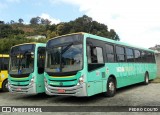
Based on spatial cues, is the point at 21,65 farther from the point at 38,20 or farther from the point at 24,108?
the point at 38,20

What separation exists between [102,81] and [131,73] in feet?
13.9

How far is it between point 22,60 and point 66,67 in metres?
2.90

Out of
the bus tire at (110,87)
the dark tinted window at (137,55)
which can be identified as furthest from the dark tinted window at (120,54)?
the dark tinted window at (137,55)

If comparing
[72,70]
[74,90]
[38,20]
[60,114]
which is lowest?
[60,114]

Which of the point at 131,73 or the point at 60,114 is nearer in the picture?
the point at 60,114

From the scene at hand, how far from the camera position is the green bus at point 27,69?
11.9 metres

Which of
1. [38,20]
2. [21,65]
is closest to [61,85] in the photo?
[21,65]

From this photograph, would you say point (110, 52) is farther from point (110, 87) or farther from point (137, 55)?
point (137, 55)

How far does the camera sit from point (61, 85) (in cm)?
1048

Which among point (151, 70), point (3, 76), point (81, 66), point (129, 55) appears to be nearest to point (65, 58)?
point (81, 66)

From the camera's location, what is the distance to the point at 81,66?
10.1m

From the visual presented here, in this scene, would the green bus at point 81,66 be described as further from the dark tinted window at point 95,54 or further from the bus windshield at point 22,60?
the bus windshield at point 22,60

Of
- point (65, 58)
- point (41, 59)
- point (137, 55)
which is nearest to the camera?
point (65, 58)

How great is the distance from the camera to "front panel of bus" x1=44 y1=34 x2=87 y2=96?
399 inches
